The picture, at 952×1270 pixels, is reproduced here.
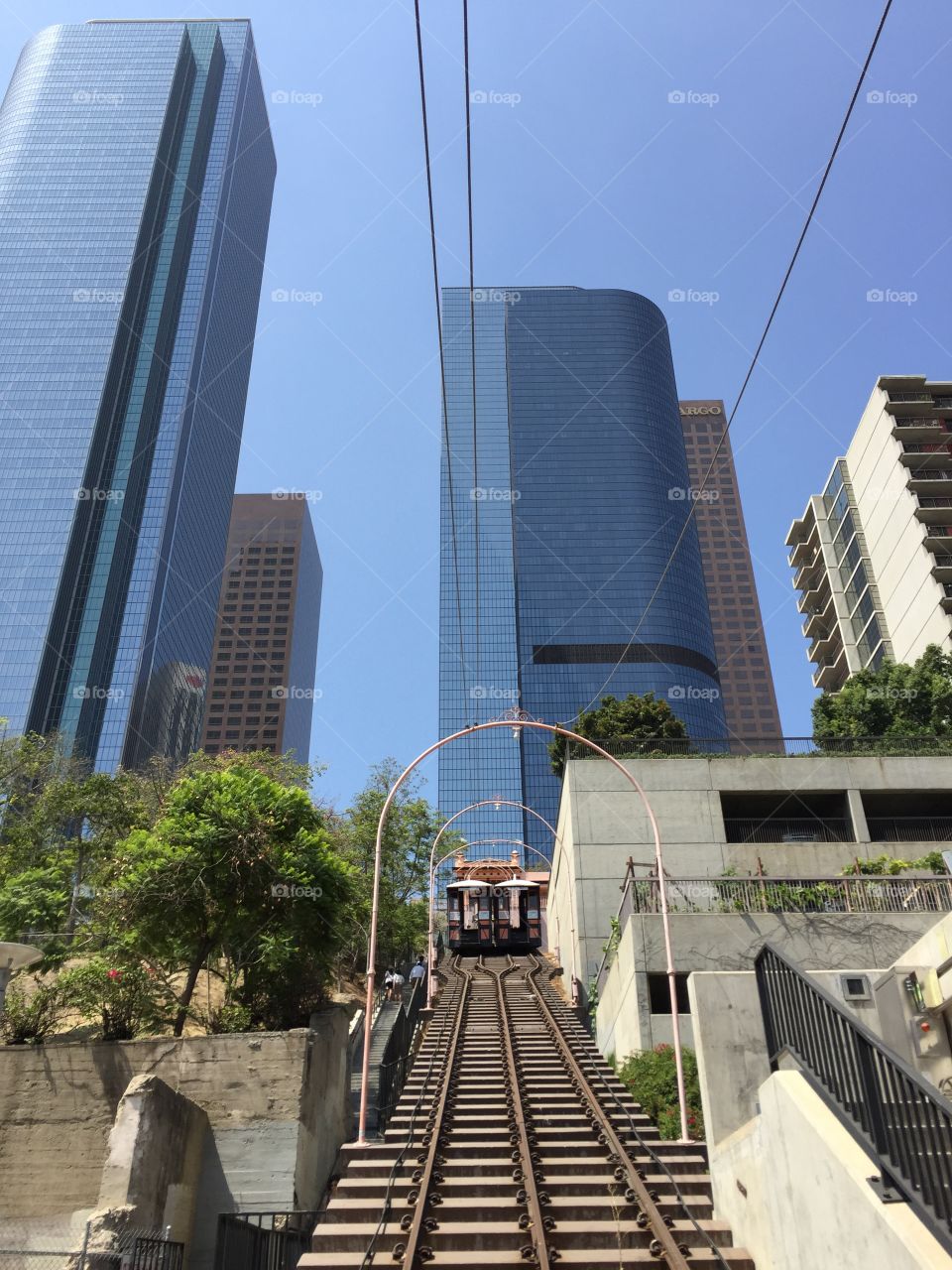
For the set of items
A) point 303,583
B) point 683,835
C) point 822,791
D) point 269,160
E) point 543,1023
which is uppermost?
point 269,160

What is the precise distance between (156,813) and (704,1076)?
24.4 m

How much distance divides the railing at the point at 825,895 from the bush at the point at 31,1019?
433 inches

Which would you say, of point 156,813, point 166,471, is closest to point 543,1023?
point 156,813

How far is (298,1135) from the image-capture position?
461 inches

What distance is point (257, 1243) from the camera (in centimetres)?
955

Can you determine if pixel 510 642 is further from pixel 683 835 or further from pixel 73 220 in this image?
pixel 683 835

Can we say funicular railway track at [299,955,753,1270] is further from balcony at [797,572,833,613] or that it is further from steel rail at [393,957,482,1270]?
balcony at [797,572,833,613]

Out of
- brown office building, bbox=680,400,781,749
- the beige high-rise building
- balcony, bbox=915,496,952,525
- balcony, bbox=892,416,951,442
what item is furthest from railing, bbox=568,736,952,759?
brown office building, bbox=680,400,781,749

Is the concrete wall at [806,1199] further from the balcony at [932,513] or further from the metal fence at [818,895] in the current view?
the balcony at [932,513]

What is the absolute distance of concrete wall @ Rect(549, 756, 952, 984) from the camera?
24.4 m

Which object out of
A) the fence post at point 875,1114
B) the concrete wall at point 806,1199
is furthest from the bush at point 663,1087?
the fence post at point 875,1114

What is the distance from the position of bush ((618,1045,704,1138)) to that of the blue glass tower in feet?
304

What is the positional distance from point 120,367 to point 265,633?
68171mm

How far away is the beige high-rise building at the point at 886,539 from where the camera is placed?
59.3 metres
